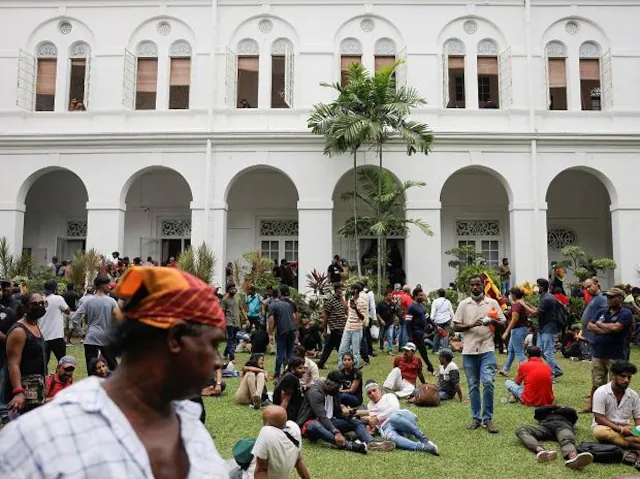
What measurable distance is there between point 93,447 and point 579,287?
53.0ft

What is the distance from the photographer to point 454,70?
1905cm

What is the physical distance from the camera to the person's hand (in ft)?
17.2

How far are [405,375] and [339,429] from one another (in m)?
2.58

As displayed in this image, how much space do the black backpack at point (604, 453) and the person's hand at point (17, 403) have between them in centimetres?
561

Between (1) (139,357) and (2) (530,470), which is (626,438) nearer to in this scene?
(2) (530,470)

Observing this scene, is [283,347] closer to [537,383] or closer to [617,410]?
[537,383]

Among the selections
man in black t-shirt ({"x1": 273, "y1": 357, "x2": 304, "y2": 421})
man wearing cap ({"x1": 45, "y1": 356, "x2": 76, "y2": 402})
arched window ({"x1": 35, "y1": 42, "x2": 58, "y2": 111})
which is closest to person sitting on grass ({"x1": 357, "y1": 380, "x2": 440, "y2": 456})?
man in black t-shirt ({"x1": 273, "y1": 357, "x2": 304, "y2": 421})

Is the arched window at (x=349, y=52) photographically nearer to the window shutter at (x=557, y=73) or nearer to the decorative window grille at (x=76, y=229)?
the window shutter at (x=557, y=73)

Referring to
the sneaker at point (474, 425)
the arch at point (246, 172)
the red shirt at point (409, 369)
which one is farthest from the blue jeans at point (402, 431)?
the arch at point (246, 172)

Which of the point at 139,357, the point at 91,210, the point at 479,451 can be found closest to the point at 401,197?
the point at 91,210

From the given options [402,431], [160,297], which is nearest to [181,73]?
[402,431]

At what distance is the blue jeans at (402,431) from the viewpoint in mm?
6980

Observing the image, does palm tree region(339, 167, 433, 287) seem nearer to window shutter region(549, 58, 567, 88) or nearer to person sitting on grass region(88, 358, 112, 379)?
window shutter region(549, 58, 567, 88)

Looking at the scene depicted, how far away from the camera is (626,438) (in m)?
6.64
